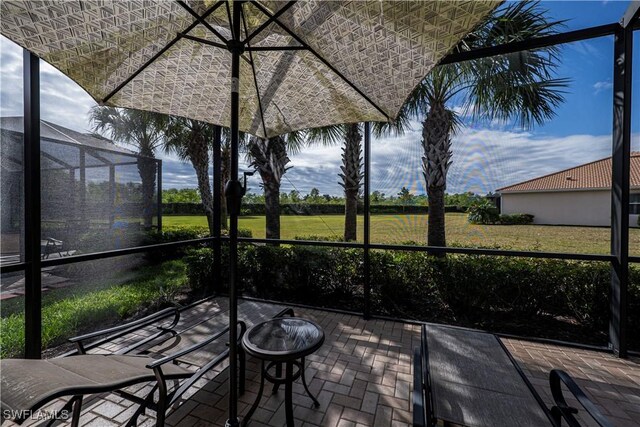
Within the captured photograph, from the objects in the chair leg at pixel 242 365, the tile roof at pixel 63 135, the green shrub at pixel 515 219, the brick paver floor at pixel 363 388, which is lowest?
the brick paver floor at pixel 363 388

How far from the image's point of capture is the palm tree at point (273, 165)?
5.13 metres

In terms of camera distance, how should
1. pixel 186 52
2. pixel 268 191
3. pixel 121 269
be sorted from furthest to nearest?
1. pixel 268 191
2. pixel 121 269
3. pixel 186 52

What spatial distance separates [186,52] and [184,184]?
9.37ft

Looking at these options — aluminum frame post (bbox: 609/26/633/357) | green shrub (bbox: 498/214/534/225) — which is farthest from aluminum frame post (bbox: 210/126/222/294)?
aluminum frame post (bbox: 609/26/633/357)

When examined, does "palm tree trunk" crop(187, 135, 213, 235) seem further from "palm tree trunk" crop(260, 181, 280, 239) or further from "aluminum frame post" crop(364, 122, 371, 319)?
"aluminum frame post" crop(364, 122, 371, 319)

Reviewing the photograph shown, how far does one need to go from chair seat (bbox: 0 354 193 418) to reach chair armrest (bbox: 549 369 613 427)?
2.09 metres

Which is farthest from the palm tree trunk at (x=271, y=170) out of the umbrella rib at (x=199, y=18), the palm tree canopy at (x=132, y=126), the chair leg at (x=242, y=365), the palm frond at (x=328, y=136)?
the umbrella rib at (x=199, y=18)

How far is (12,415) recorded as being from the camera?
0.95 m

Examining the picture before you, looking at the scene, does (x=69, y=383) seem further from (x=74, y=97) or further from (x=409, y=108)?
(x=409, y=108)

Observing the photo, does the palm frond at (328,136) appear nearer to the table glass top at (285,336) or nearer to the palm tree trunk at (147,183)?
the palm tree trunk at (147,183)

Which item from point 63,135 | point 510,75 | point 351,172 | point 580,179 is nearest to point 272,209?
point 351,172

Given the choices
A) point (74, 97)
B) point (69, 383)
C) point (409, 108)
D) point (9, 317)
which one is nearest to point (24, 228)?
point (9, 317)

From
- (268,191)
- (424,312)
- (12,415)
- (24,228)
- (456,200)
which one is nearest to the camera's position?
(12,415)

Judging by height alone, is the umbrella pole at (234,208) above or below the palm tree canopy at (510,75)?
below
